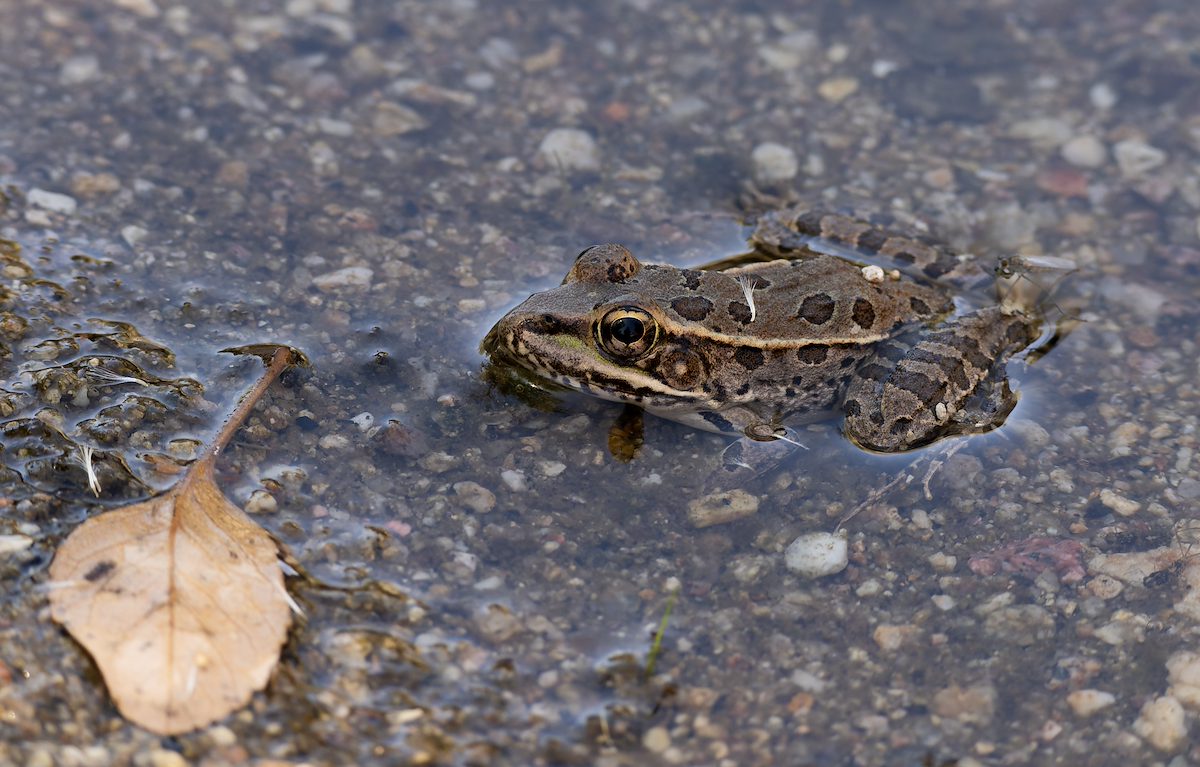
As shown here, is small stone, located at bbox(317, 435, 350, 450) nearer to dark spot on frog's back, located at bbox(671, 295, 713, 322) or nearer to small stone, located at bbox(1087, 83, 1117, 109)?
dark spot on frog's back, located at bbox(671, 295, 713, 322)

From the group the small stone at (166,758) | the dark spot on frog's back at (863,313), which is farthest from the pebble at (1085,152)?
the small stone at (166,758)

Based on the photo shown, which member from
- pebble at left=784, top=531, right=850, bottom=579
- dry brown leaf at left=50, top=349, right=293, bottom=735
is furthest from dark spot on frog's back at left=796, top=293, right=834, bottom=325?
dry brown leaf at left=50, top=349, right=293, bottom=735

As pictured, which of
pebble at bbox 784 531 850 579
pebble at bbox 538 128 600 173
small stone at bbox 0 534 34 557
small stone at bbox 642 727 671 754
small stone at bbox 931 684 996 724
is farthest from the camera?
pebble at bbox 538 128 600 173

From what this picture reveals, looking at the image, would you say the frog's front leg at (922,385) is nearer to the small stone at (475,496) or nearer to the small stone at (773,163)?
the small stone at (773,163)

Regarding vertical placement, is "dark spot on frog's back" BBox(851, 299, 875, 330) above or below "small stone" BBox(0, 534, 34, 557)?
below

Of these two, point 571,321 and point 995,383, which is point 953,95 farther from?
point 571,321

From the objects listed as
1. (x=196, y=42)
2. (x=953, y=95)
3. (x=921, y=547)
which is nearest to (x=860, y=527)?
(x=921, y=547)

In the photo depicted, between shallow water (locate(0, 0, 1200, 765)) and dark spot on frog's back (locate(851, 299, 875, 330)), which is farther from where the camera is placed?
dark spot on frog's back (locate(851, 299, 875, 330))
